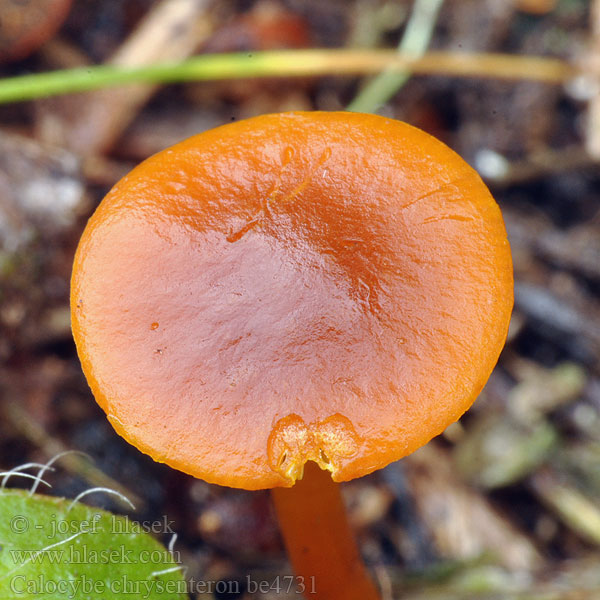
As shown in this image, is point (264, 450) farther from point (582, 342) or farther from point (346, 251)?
point (582, 342)

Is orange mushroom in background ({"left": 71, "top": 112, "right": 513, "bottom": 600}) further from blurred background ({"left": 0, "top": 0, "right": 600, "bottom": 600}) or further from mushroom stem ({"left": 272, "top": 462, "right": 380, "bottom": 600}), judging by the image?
blurred background ({"left": 0, "top": 0, "right": 600, "bottom": 600})

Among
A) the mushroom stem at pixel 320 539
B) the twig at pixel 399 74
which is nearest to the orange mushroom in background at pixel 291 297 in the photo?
the mushroom stem at pixel 320 539

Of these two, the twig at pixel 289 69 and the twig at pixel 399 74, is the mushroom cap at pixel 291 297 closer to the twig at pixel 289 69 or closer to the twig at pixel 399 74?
the twig at pixel 289 69

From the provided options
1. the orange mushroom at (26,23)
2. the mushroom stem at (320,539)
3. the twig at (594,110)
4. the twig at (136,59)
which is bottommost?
the mushroom stem at (320,539)

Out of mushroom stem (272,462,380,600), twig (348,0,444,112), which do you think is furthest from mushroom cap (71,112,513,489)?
twig (348,0,444,112)

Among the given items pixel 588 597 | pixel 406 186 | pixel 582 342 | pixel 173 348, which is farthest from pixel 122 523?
pixel 582 342

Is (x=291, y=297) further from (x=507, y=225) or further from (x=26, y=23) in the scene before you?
(x=26, y=23)
